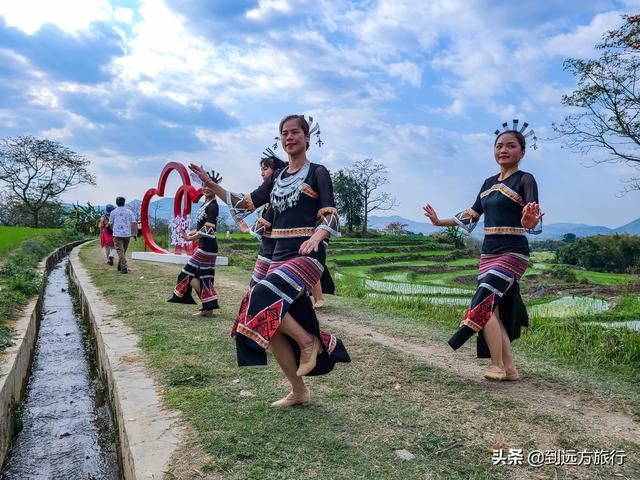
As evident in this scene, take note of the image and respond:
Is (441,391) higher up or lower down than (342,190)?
lower down

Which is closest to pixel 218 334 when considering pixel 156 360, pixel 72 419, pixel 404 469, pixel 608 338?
pixel 156 360

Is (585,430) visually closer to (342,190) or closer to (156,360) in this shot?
(156,360)

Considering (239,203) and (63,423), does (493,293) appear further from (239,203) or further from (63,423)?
(63,423)

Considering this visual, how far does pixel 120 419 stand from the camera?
3.18m

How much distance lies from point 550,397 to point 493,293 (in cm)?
77

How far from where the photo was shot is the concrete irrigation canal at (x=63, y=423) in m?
3.24

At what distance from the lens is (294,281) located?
2.91 metres

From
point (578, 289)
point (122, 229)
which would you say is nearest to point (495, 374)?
point (122, 229)

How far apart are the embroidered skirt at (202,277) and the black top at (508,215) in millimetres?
3538

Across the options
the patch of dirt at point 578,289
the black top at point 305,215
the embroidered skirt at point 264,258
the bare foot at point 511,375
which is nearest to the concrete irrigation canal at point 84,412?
the embroidered skirt at point 264,258

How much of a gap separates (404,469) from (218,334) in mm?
3105

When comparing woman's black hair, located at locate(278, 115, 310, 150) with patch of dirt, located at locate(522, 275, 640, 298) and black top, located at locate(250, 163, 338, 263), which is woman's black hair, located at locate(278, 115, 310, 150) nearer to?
black top, located at locate(250, 163, 338, 263)

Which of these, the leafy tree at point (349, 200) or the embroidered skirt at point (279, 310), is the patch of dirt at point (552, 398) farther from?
the leafy tree at point (349, 200)

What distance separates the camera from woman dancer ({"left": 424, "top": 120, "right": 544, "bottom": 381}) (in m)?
3.74
